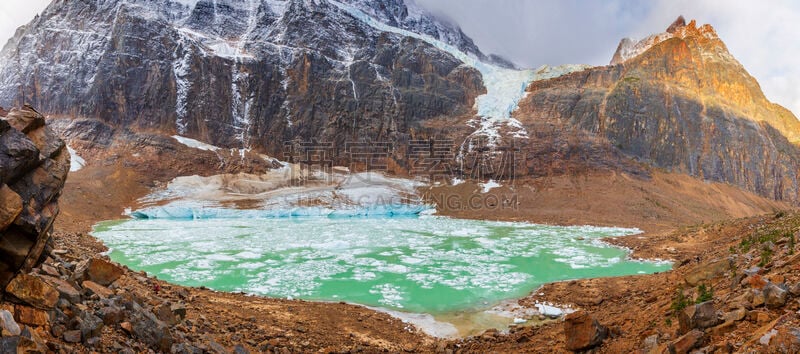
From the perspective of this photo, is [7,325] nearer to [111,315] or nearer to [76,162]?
[111,315]

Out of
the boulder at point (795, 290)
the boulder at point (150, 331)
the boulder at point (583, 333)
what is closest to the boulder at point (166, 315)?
the boulder at point (150, 331)

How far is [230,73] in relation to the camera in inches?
2741

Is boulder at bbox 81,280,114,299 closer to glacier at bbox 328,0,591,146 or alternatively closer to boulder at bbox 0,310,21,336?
boulder at bbox 0,310,21,336

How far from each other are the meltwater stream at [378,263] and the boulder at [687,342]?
7.50 metres

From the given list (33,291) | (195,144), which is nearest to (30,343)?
(33,291)

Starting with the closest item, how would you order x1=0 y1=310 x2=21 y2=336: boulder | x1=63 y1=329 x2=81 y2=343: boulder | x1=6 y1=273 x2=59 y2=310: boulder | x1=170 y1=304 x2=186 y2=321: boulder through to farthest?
x1=0 y1=310 x2=21 y2=336: boulder → x1=6 y1=273 x2=59 y2=310: boulder → x1=63 y1=329 x2=81 y2=343: boulder → x1=170 y1=304 x2=186 y2=321: boulder

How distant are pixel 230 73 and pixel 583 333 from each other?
7257 centimetres

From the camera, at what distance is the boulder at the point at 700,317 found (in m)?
4.58

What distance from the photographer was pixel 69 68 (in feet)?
215

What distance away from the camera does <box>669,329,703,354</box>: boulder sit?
171 inches

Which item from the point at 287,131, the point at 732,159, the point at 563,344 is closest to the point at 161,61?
the point at 287,131

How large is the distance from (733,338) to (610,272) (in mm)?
13788

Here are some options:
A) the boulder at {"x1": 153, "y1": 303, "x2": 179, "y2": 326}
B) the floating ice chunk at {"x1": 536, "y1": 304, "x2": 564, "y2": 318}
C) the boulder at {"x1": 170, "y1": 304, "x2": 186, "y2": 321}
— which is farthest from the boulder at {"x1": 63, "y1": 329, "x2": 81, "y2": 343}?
the floating ice chunk at {"x1": 536, "y1": 304, "x2": 564, "y2": 318}

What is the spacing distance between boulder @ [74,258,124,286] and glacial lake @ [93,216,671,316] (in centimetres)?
650
